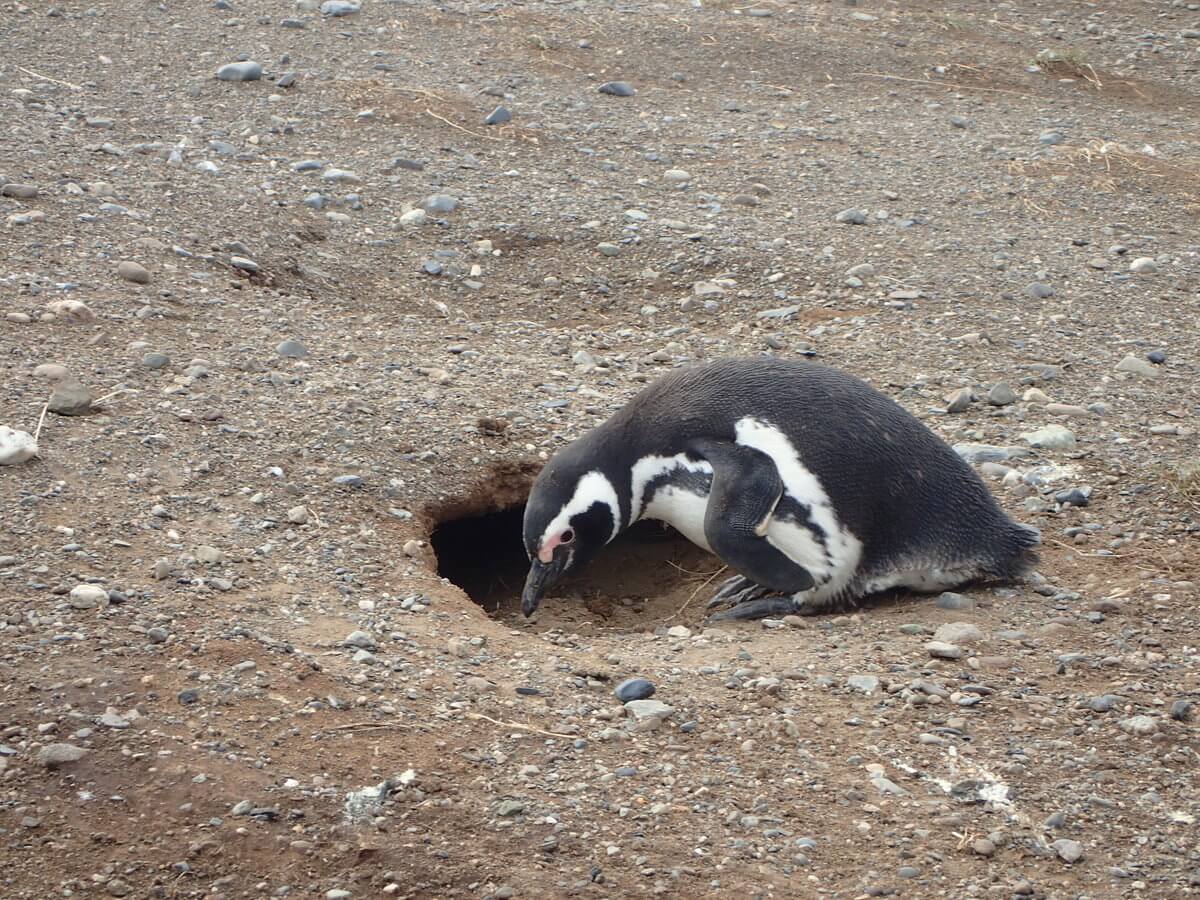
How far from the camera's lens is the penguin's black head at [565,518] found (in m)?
3.60

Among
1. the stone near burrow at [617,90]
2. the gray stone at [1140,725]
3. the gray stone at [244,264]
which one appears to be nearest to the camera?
the gray stone at [1140,725]

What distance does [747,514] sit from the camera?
3371 mm

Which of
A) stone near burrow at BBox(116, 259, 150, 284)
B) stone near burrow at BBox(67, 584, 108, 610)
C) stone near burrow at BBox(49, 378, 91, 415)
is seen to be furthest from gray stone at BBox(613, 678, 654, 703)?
stone near burrow at BBox(116, 259, 150, 284)

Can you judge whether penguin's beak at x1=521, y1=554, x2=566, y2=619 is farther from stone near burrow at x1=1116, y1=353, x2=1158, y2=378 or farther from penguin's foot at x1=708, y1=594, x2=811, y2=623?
stone near burrow at x1=1116, y1=353, x2=1158, y2=378

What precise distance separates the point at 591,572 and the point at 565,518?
2.61 ft

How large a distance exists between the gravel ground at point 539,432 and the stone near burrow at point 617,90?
Answer: 0.12m

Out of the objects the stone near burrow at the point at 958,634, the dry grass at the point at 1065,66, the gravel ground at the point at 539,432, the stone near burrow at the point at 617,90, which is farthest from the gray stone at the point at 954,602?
the dry grass at the point at 1065,66

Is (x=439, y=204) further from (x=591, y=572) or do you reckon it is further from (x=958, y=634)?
(x=958, y=634)

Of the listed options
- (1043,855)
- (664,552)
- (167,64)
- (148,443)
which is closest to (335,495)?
(148,443)

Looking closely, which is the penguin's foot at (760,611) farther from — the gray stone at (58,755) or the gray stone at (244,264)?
the gray stone at (244,264)

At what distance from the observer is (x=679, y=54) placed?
24.4ft

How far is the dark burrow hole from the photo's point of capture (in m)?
4.09

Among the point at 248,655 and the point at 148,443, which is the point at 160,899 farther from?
the point at 148,443

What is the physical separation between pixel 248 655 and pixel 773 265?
115 inches
